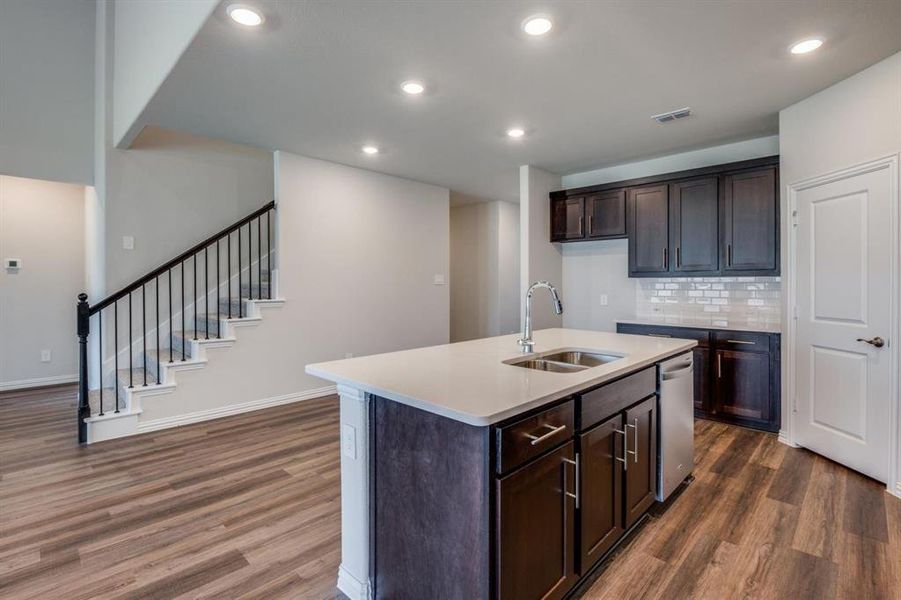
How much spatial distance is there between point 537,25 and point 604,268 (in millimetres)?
3367

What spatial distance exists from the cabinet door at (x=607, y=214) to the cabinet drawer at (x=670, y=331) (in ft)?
3.22

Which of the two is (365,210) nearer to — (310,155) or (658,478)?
(310,155)

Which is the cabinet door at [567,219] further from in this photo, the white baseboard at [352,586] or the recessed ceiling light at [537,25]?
the white baseboard at [352,586]

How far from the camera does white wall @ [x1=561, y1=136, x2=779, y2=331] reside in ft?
15.5

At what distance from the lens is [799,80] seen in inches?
115

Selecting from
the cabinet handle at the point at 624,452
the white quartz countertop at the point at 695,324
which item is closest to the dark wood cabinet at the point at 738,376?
the white quartz countertop at the point at 695,324

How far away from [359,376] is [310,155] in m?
3.57

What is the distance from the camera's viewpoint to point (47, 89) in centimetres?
448

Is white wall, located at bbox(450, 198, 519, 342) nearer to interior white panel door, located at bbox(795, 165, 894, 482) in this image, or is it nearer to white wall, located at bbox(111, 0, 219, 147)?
interior white panel door, located at bbox(795, 165, 894, 482)

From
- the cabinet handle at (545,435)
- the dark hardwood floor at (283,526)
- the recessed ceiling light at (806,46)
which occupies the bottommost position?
the dark hardwood floor at (283,526)

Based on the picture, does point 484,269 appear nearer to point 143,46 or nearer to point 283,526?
point 143,46

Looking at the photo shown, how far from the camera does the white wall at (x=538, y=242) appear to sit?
4.98 metres

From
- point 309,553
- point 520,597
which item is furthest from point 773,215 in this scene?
point 309,553

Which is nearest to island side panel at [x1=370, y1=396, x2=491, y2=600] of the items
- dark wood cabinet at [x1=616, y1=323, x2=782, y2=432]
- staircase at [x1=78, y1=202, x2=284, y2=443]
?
staircase at [x1=78, y1=202, x2=284, y2=443]
